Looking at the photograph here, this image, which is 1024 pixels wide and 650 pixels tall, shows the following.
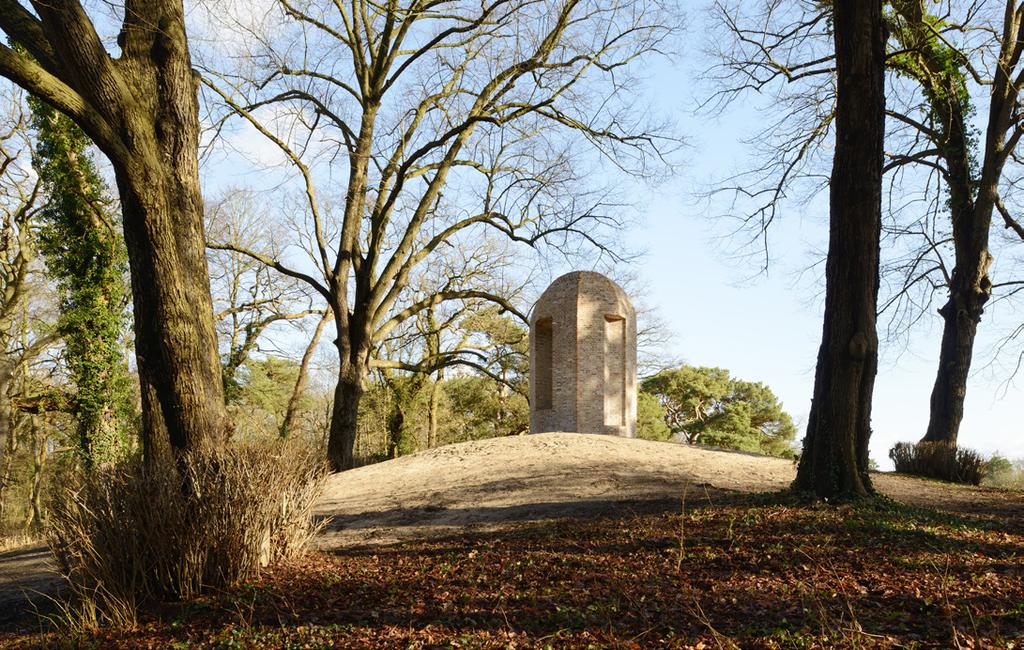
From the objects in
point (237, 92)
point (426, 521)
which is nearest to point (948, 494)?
point (426, 521)

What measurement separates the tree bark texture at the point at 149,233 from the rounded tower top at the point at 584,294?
9617 mm

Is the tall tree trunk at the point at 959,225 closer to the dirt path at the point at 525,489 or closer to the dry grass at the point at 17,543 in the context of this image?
the dirt path at the point at 525,489

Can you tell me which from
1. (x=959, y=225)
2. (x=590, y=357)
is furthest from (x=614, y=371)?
(x=959, y=225)

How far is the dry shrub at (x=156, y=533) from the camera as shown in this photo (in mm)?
5305

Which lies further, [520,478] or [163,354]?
[520,478]

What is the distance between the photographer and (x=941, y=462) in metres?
12.8

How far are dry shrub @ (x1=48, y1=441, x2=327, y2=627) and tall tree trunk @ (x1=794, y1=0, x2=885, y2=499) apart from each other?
17.2 feet

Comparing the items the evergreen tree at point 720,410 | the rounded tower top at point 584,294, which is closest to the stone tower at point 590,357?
the rounded tower top at point 584,294

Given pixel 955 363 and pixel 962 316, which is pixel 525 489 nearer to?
pixel 955 363

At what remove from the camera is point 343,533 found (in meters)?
8.12

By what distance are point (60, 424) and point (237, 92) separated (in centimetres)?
1333

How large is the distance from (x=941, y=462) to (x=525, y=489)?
315 inches

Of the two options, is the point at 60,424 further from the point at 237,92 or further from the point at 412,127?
the point at 412,127

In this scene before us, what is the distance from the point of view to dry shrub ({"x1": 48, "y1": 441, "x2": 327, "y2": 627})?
530 cm
